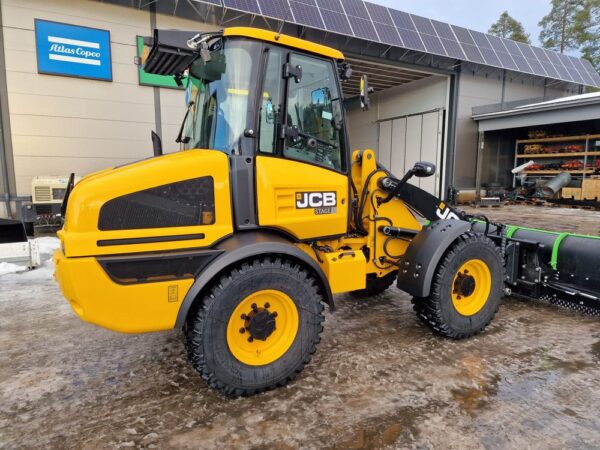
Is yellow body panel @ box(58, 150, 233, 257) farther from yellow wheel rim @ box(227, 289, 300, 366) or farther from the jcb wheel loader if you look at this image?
yellow wheel rim @ box(227, 289, 300, 366)

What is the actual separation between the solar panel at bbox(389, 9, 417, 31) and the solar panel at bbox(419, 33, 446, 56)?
507 mm

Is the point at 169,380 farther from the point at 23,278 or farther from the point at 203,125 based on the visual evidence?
the point at 23,278

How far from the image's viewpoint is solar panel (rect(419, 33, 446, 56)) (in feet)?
45.2

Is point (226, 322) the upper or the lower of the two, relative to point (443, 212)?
lower

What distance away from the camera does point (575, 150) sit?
17.4 metres

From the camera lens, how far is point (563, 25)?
3228 centimetres

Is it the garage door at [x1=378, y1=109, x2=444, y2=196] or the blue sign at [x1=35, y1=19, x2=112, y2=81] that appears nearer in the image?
the blue sign at [x1=35, y1=19, x2=112, y2=81]

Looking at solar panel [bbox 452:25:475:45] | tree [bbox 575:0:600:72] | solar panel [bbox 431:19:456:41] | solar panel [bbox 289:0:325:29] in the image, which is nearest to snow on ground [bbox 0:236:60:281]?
solar panel [bbox 289:0:325:29]

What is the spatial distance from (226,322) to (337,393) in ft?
3.02

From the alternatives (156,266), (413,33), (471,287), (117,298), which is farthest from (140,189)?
(413,33)

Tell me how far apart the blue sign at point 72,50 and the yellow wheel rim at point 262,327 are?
9087mm

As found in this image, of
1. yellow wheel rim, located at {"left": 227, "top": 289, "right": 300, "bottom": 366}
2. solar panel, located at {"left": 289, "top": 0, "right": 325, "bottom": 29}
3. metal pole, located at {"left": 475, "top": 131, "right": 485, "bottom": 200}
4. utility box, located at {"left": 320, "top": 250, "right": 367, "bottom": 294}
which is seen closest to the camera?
yellow wheel rim, located at {"left": 227, "top": 289, "right": 300, "bottom": 366}

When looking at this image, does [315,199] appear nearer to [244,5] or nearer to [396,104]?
[244,5]

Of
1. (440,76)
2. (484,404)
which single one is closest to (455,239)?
(484,404)
